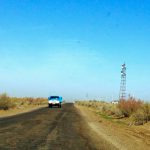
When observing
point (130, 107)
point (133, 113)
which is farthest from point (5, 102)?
point (133, 113)

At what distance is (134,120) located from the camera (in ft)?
117

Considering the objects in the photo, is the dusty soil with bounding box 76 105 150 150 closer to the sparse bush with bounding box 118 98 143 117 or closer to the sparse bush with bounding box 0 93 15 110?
the sparse bush with bounding box 118 98 143 117

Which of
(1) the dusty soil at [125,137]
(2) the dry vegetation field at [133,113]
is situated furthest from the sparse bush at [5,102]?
(1) the dusty soil at [125,137]

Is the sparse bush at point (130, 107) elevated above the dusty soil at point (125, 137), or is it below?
above

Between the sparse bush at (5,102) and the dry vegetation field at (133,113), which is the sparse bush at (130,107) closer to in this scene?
the dry vegetation field at (133,113)

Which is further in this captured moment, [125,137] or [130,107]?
[130,107]

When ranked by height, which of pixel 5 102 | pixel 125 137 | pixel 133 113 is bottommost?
pixel 125 137

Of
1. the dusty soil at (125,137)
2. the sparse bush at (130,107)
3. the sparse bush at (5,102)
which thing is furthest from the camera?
the sparse bush at (5,102)

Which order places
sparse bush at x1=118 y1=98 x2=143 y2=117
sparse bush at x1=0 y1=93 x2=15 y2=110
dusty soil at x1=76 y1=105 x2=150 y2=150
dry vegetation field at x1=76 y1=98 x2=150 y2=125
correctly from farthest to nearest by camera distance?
sparse bush at x1=0 y1=93 x2=15 y2=110 < sparse bush at x1=118 y1=98 x2=143 y2=117 < dry vegetation field at x1=76 y1=98 x2=150 y2=125 < dusty soil at x1=76 y1=105 x2=150 y2=150

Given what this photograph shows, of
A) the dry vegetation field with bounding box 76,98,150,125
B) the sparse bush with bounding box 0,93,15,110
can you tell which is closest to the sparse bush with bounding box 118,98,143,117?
the dry vegetation field with bounding box 76,98,150,125

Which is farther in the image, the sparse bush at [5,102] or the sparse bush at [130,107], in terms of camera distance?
the sparse bush at [5,102]

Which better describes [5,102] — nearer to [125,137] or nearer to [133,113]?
[133,113]

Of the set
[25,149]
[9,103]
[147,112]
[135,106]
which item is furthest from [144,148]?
[9,103]

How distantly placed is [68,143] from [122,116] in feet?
97.7
